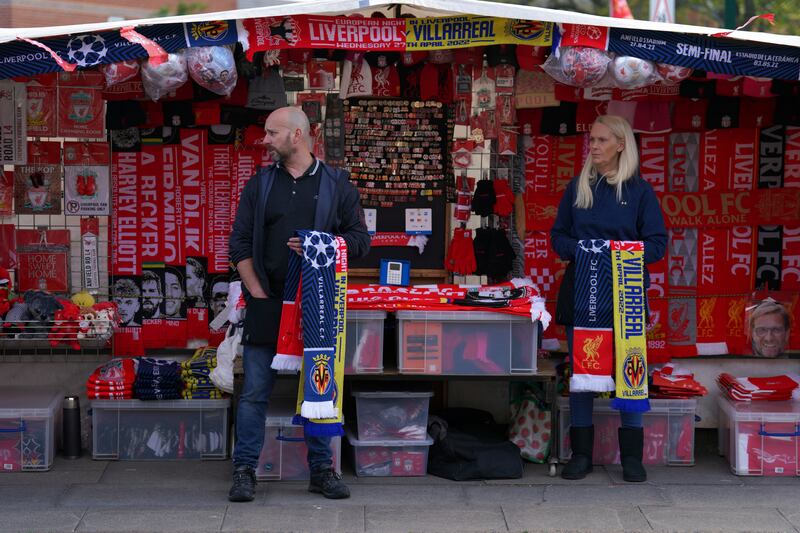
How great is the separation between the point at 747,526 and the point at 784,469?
965 mm

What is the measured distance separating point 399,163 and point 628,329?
6.03 ft

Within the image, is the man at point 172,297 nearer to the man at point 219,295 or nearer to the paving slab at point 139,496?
the man at point 219,295

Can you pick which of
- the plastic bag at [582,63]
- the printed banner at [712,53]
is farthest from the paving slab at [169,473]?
the printed banner at [712,53]

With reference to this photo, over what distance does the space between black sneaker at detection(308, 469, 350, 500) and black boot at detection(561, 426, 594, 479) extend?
1.27m

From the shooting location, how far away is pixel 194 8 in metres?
15.9

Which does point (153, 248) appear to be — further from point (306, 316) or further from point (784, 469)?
point (784, 469)

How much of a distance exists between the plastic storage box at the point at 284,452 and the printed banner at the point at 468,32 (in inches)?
84.3

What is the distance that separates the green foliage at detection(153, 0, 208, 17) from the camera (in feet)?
51.7

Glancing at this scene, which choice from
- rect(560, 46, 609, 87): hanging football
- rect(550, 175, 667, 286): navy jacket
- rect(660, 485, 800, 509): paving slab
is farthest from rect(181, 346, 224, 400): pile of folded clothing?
rect(560, 46, 609, 87): hanging football

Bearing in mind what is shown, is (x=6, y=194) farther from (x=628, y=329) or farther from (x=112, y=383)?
(x=628, y=329)

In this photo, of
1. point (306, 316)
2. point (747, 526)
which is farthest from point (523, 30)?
point (747, 526)

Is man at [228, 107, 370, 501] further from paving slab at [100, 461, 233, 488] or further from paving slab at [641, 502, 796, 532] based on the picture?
paving slab at [641, 502, 796, 532]

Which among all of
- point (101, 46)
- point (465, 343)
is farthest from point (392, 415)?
point (101, 46)

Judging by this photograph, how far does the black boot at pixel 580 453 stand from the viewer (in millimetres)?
6242
